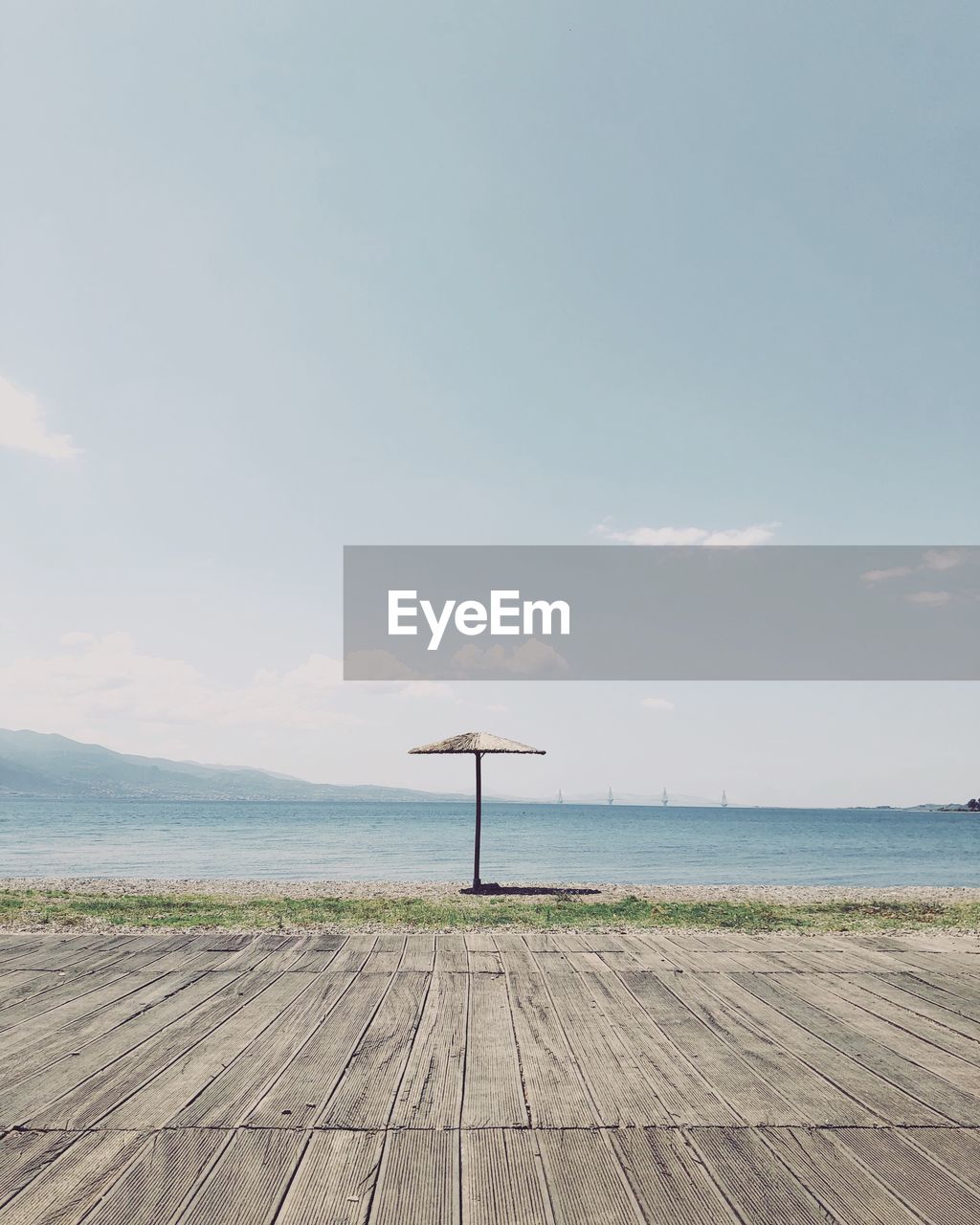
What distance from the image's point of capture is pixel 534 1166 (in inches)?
97.7

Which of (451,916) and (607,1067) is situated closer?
(607,1067)

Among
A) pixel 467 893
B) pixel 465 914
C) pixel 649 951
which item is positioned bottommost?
pixel 467 893

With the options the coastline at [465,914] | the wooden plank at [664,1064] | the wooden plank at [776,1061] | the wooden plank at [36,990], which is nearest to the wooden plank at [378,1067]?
the wooden plank at [664,1064]

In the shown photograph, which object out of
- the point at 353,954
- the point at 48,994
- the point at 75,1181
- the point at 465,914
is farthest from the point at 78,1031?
the point at 465,914

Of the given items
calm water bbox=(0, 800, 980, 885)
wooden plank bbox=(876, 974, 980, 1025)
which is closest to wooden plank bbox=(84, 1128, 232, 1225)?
wooden plank bbox=(876, 974, 980, 1025)

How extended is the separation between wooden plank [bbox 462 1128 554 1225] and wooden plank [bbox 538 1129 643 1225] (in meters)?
0.04

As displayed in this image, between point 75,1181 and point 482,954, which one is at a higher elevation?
point 75,1181

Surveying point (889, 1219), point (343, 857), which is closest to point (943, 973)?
point (889, 1219)

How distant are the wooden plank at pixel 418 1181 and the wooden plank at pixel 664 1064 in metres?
0.93

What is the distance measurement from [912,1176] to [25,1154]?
3011 millimetres

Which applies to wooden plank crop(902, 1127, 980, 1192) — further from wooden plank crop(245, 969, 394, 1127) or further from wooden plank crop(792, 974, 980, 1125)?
wooden plank crop(245, 969, 394, 1127)

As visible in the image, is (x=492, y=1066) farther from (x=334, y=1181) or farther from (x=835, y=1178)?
(x=835, y=1178)

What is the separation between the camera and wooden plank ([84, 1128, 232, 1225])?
87.1 inches

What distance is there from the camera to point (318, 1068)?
10.9 ft
